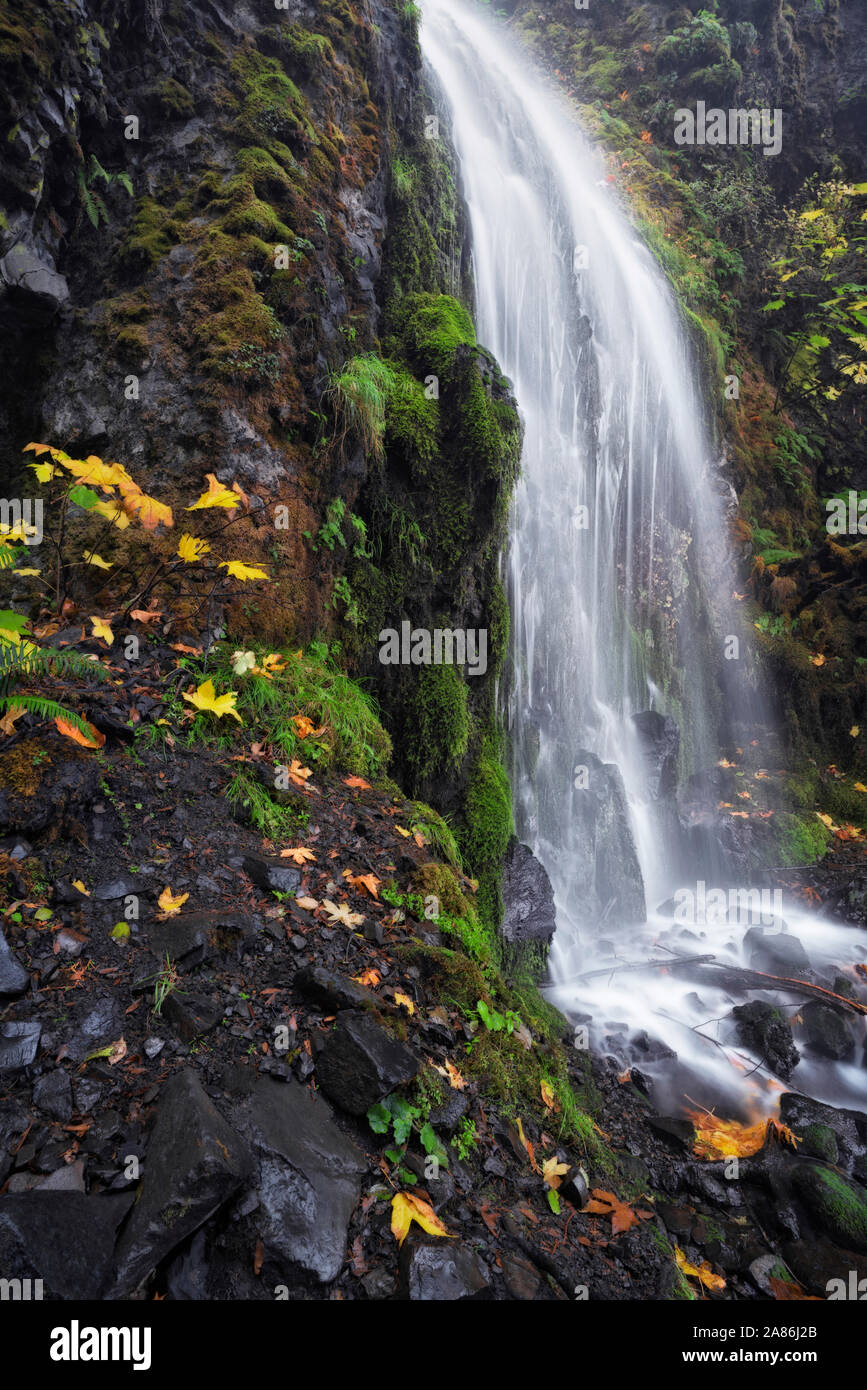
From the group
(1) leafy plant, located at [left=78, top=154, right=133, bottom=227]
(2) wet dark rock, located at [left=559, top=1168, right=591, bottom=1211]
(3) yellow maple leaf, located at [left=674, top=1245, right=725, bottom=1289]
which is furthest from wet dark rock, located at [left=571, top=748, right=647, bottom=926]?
(1) leafy plant, located at [left=78, top=154, right=133, bottom=227]

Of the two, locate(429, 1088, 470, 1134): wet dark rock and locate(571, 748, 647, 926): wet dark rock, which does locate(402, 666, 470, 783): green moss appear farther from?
locate(571, 748, 647, 926): wet dark rock

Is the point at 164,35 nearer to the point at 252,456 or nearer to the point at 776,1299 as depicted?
the point at 252,456

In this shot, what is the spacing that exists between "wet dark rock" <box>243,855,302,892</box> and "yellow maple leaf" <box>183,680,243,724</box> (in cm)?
80

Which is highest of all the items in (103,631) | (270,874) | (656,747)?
(103,631)

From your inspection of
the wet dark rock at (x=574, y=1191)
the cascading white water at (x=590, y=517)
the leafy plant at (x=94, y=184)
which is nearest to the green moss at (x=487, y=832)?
the cascading white water at (x=590, y=517)

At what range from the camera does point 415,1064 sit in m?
2.23

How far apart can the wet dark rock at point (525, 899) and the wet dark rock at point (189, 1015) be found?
4.49 metres

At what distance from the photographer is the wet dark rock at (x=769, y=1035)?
595cm

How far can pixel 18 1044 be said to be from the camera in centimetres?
182

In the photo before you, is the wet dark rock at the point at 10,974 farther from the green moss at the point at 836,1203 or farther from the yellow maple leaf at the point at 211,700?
the green moss at the point at 836,1203

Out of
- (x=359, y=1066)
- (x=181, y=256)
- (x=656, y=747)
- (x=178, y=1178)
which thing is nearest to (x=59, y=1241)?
(x=178, y=1178)

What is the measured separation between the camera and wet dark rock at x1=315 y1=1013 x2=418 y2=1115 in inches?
81.8

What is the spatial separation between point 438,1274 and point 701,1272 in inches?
107

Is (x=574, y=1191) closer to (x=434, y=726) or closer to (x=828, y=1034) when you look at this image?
(x=434, y=726)
